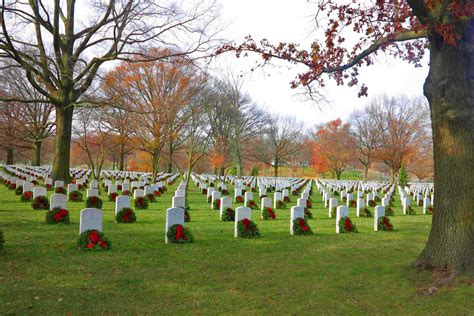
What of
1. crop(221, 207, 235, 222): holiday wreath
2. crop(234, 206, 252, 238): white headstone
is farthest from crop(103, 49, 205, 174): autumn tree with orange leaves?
crop(234, 206, 252, 238): white headstone

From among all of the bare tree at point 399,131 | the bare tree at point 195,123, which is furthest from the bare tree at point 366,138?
the bare tree at point 195,123

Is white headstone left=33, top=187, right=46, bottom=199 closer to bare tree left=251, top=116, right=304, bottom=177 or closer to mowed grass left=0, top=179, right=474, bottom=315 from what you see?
mowed grass left=0, top=179, right=474, bottom=315

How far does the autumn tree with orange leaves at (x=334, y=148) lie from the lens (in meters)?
55.5

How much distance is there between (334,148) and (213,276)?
5325 cm

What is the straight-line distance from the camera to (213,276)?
608 cm

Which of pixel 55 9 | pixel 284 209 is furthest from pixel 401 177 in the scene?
pixel 55 9

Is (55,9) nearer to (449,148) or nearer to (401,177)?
(449,148)

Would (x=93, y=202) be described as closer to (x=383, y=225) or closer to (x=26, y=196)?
(x=26, y=196)

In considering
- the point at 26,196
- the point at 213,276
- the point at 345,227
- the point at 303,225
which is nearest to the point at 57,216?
the point at 26,196

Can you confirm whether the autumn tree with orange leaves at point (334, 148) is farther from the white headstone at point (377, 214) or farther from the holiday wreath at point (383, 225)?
the holiday wreath at point (383, 225)

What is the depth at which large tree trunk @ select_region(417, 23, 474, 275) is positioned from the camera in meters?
6.05

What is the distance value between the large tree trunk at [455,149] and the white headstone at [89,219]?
5674mm

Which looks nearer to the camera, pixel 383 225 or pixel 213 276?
pixel 213 276

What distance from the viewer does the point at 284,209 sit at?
681 inches
